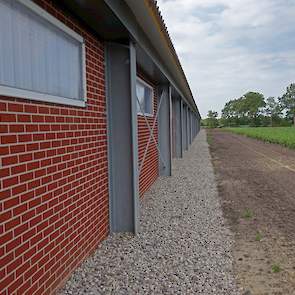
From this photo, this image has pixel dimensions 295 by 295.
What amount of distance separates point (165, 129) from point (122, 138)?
5.95 meters

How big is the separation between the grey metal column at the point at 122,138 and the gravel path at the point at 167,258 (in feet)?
1.00

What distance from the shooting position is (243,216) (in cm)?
624

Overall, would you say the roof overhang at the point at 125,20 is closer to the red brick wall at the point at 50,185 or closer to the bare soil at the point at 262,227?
the red brick wall at the point at 50,185

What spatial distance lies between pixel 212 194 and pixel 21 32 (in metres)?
6.09

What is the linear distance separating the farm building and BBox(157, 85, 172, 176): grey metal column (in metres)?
4.55

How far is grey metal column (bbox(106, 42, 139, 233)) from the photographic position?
514 centimetres

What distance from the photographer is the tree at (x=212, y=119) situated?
11390cm

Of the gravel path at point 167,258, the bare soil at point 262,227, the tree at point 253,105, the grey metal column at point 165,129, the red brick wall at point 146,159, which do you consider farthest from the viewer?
the tree at point 253,105

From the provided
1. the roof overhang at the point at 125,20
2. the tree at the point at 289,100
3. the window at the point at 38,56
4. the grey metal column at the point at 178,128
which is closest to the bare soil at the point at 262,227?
the window at the point at 38,56

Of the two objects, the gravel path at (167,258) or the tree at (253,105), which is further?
the tree at (253,105)

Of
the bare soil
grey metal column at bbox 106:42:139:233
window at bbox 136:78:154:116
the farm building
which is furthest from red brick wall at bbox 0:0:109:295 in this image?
window at bbox 136:78:154:116

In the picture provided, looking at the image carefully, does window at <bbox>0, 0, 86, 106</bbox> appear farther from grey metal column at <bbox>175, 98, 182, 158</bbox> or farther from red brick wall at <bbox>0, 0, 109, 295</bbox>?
grey metal column at <bbox>175, 98, 182, 158</bbox>

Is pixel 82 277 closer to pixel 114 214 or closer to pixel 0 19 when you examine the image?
pixel 114 214

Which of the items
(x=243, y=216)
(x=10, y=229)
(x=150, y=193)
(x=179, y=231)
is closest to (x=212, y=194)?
(x=150, y=193)
